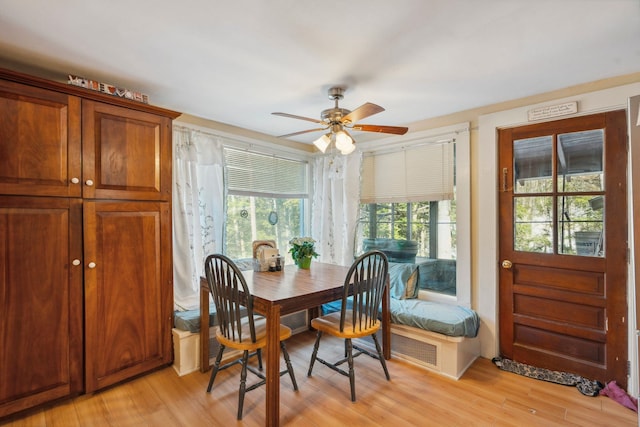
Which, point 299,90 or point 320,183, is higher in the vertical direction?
point 299,90

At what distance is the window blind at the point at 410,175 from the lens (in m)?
2.97

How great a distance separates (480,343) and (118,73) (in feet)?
11.7

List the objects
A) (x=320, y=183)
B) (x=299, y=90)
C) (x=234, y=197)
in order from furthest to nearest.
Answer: (x=320, y=183)
(x=234, y=197)
(x=299, y=90)

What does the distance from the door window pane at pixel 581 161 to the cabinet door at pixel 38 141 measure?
3.51 metres

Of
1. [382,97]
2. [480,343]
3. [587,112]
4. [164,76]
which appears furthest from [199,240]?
[587,112]

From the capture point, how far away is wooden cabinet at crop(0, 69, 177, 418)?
70.2 inches

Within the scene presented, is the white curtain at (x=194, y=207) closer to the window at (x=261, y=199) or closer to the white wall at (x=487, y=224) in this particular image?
the window at (x=261, y=199)

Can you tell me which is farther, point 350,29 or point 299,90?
point 299,90

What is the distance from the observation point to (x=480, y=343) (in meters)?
2.70

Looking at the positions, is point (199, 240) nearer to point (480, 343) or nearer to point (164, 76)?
point (164, 76)

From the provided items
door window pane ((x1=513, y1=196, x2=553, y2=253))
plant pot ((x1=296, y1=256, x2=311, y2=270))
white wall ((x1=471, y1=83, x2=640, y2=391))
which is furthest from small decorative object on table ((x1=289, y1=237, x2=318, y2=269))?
door window pane ((x1=513, y1=196, x2=553, y2=253))

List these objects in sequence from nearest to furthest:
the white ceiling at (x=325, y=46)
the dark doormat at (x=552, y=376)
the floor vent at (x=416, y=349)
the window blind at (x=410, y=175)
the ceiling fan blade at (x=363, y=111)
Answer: the white ceiling at (x=325, y=46), the ceiling fan blade at (x=363, y=111), the dark doormat at (x=552, y=376), the floor vent at (x=416, y=349), the window blind at (x=410, y=175)

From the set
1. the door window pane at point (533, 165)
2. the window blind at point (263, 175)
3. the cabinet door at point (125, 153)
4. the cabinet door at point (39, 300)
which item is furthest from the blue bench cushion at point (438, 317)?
the cabinet door at point (39, 300)

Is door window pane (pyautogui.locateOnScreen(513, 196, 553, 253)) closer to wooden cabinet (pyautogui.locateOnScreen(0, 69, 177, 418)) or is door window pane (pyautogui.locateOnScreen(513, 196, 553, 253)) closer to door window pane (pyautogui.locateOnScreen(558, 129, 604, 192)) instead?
door window pane (pyautogui.locateOnScreen(558, 129, 604, 192))
